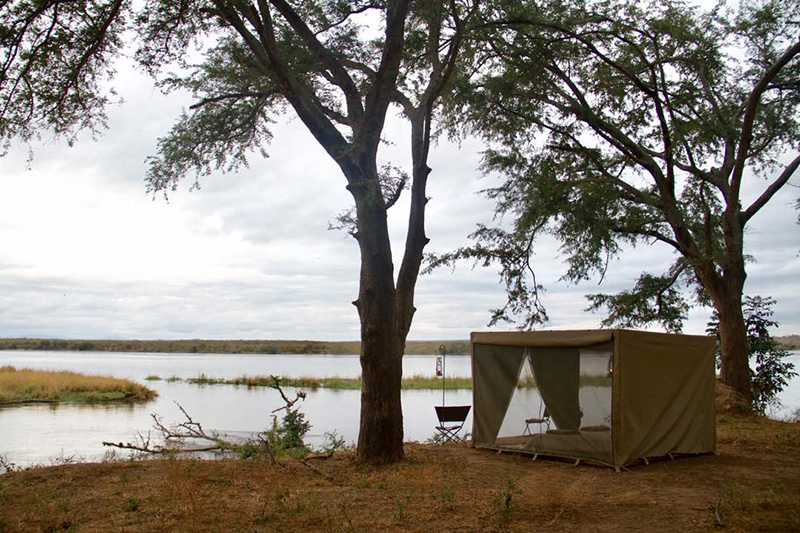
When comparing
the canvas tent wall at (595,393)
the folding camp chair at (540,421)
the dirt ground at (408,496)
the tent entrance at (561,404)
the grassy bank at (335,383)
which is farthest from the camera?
the grassy bank at (335,383)

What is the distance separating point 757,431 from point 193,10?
11.5 m

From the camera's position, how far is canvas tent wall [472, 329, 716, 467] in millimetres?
8695

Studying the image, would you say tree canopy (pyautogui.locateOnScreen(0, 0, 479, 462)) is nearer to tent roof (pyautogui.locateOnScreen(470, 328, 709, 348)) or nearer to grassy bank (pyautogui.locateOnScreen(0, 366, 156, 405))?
tent roof (pyautogui.locateOnScreen(470, 328, 709, 348))

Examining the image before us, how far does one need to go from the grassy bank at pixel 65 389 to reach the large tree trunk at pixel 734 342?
2362 centimetres

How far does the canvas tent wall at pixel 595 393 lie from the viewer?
870 cm

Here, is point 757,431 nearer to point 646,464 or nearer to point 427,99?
point 646,464

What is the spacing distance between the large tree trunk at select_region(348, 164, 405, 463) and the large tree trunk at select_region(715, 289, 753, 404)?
9.11 m

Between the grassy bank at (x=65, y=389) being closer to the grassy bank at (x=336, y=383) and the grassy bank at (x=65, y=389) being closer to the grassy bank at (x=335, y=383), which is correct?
the grassy bank at (x=336, y=383)

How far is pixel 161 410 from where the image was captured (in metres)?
25.2


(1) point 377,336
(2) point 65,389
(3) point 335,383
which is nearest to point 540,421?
(1) point 377,336

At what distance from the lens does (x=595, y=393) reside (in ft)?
29.1

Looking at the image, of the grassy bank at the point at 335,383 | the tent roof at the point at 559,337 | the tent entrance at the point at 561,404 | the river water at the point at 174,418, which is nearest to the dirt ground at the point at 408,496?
the tent entrance at the point at 561,404

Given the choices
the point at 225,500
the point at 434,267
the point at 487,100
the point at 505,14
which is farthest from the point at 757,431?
the point at 225,500

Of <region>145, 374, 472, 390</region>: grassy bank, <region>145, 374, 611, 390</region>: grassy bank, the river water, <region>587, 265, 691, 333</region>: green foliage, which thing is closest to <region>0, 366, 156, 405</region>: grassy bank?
the river water
